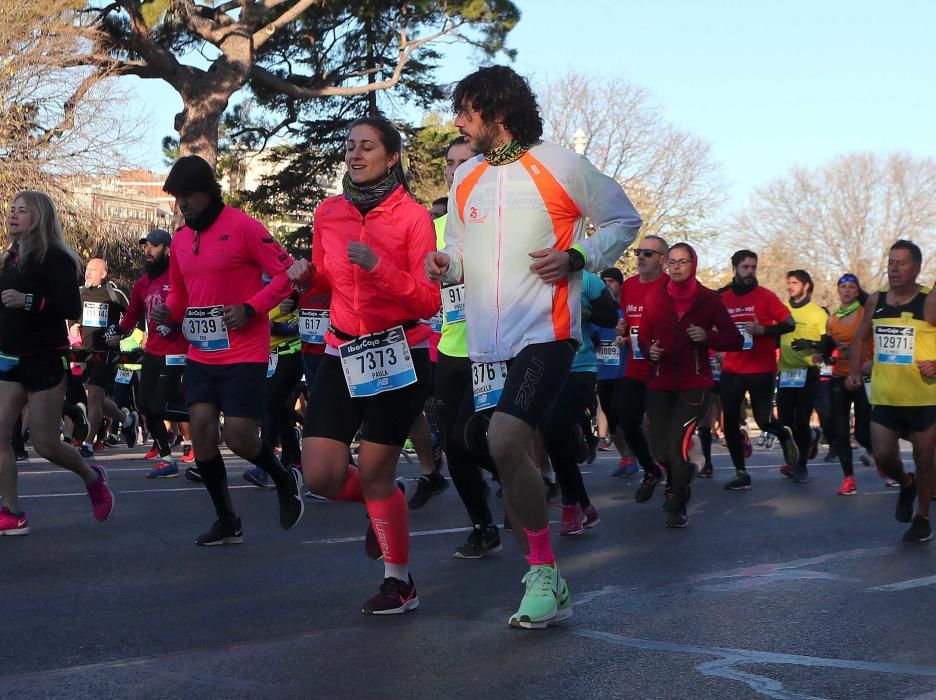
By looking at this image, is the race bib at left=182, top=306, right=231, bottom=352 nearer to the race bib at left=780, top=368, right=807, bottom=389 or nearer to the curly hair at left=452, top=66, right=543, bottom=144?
the curly hair at left=452, top=66, right=543, bottom=144

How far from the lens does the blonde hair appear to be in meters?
7.79

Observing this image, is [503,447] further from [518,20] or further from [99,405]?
[518,20]

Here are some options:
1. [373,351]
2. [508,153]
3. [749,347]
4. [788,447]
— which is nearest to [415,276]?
[373,351]

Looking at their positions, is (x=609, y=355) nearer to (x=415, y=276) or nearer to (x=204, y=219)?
(x=204, y=219)

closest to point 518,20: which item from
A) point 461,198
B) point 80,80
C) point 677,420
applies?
point 80,80

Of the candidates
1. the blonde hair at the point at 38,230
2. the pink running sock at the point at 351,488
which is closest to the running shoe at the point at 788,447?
the blonde hair at the point at 38,230

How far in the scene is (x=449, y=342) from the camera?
8055mm

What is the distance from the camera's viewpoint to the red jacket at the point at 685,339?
9422 millimetres

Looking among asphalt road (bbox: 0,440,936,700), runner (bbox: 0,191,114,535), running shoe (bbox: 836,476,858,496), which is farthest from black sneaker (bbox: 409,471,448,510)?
running shoe (bbox: 836,476,858,496)

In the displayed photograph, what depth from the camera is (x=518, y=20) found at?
103ft

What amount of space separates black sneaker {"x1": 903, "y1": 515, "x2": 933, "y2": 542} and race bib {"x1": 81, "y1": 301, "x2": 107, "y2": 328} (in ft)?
28.5

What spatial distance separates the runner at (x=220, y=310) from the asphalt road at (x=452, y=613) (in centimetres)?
69

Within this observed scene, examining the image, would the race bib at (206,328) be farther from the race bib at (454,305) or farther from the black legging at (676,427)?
the black legging at (676,427)

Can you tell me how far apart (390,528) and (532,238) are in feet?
4.29
